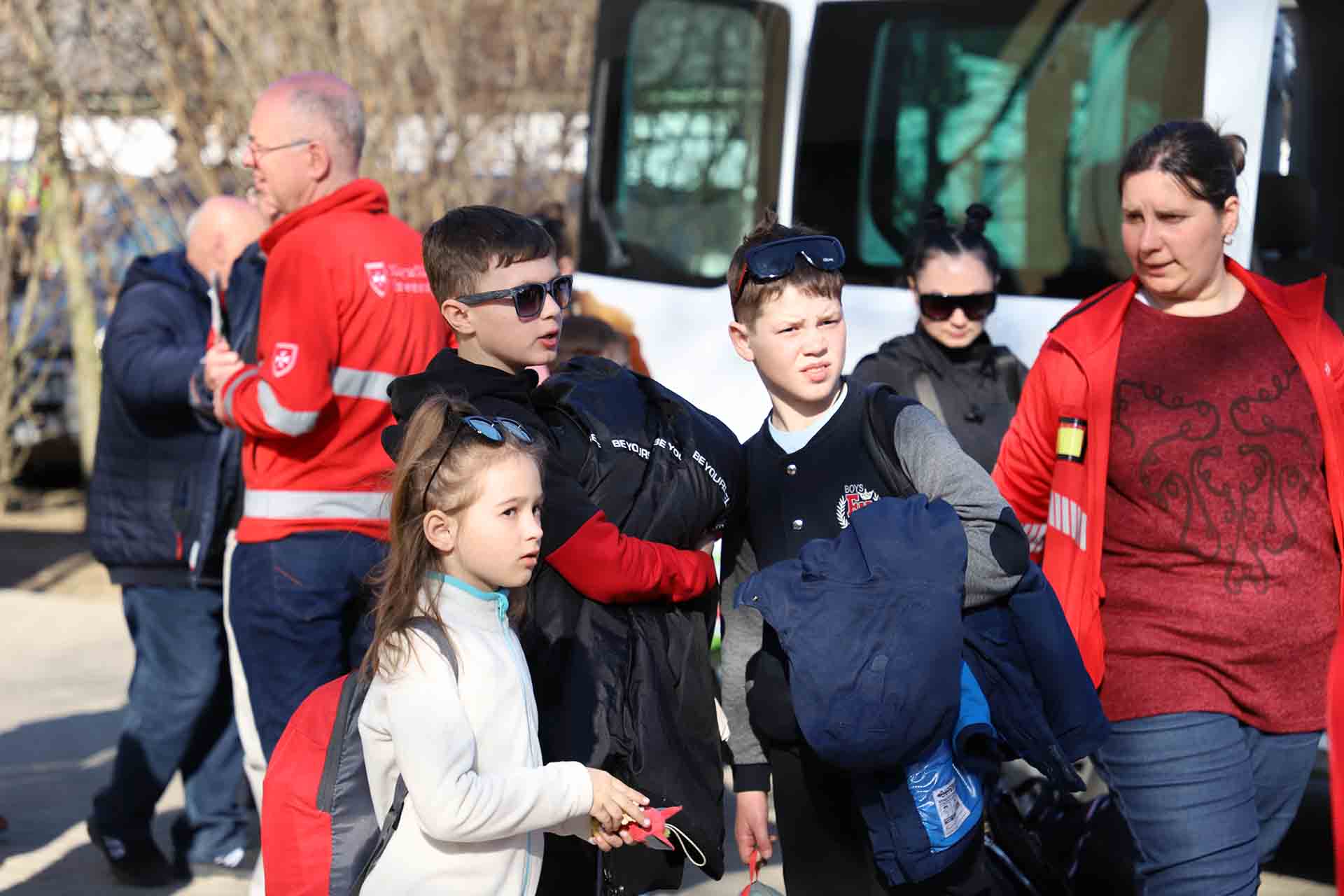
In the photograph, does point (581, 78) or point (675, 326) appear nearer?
point (675, 326)

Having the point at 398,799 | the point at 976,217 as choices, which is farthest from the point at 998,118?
the point at 398,799

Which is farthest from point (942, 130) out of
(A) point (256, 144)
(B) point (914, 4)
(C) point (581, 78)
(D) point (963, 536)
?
(C) point (581, 78)

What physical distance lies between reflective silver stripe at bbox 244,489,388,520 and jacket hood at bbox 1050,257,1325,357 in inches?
65.6

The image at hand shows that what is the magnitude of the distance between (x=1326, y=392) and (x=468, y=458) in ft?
5.44

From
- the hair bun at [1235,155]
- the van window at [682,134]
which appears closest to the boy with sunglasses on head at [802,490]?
the hair bun at [1235,155]

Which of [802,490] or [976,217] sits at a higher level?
[976,217]

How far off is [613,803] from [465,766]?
249 millimetres

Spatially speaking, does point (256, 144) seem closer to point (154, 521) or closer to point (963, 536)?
point (154, 521)

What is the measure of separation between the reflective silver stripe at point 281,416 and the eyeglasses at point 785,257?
1378mm

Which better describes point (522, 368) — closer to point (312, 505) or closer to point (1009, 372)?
point (312, 505)

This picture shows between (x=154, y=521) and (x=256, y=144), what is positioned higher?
(x=256, y=144)

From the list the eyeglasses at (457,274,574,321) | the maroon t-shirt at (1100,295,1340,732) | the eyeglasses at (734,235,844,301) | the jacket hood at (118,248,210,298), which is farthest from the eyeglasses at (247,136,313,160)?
the maroon t-shirt at (1100,295,1340,732)

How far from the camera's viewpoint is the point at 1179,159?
3449 millimetres

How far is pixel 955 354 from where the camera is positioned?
198 inches
